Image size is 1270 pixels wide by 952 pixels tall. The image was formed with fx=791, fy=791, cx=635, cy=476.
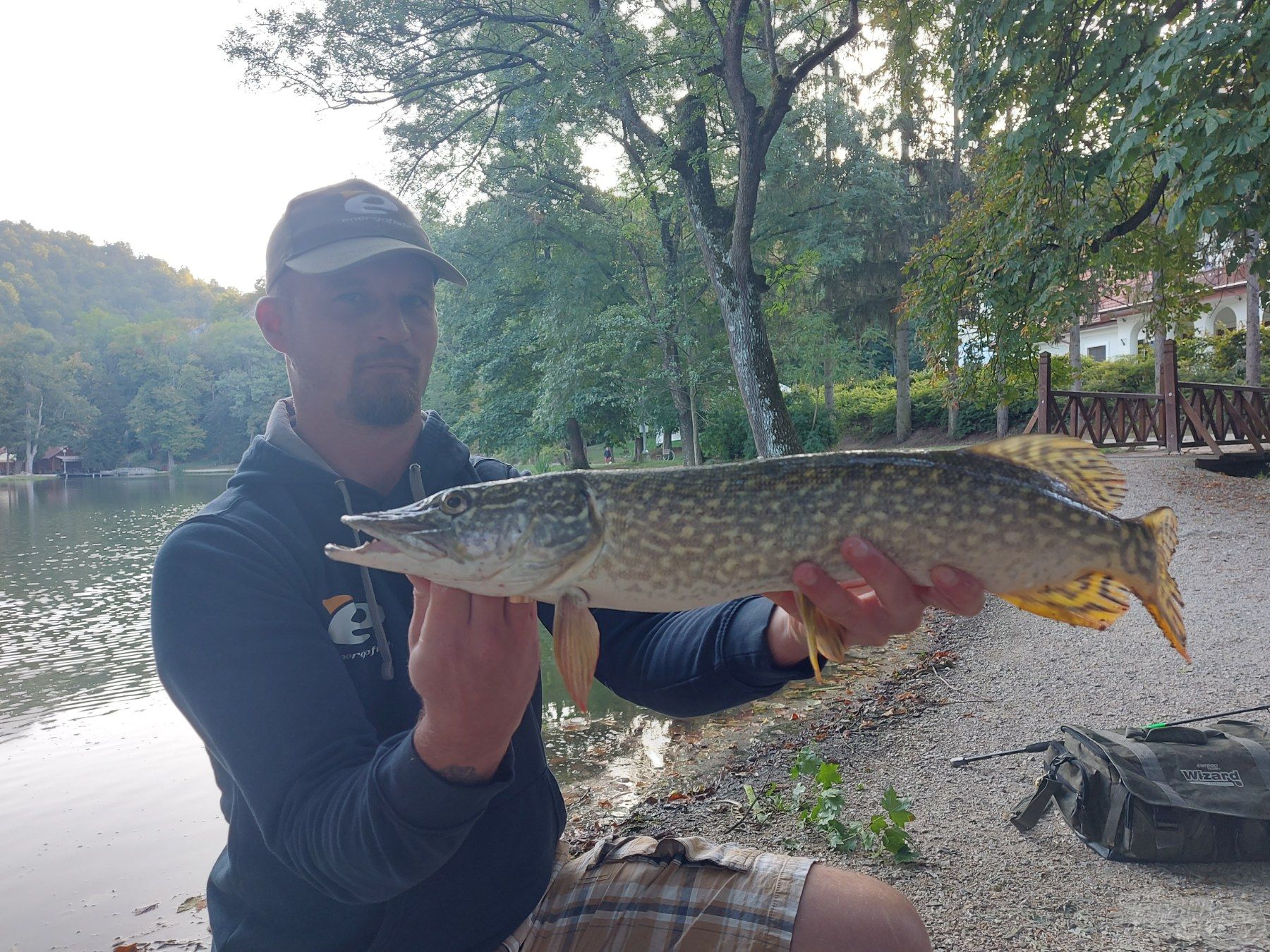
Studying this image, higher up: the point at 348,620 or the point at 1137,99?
the point at 1137,99

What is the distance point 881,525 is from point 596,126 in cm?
1873

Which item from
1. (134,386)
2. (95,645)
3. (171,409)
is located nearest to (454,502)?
(95,645)

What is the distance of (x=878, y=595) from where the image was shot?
2.21m

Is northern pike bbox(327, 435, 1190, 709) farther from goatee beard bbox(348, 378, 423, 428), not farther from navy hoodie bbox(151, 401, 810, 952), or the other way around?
goatee beard bbox(348, 378, 423, 428)

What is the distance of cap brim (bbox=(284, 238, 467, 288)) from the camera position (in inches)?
103

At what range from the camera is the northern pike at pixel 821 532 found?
2.16 metres

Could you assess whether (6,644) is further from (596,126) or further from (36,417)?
(36,417)

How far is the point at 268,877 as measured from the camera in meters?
1.83

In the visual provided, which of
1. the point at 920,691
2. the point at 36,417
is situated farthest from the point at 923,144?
the point at 36,417

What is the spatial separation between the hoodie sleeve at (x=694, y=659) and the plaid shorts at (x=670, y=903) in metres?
0.46

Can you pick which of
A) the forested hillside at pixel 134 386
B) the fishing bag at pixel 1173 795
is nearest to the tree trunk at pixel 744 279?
the fishing bag at pixel 1173 795

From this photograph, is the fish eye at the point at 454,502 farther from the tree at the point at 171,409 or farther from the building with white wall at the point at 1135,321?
the tree at the point at 171,409

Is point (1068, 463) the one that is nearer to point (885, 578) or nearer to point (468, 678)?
point (885, 578)

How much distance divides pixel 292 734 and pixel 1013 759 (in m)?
4.38
